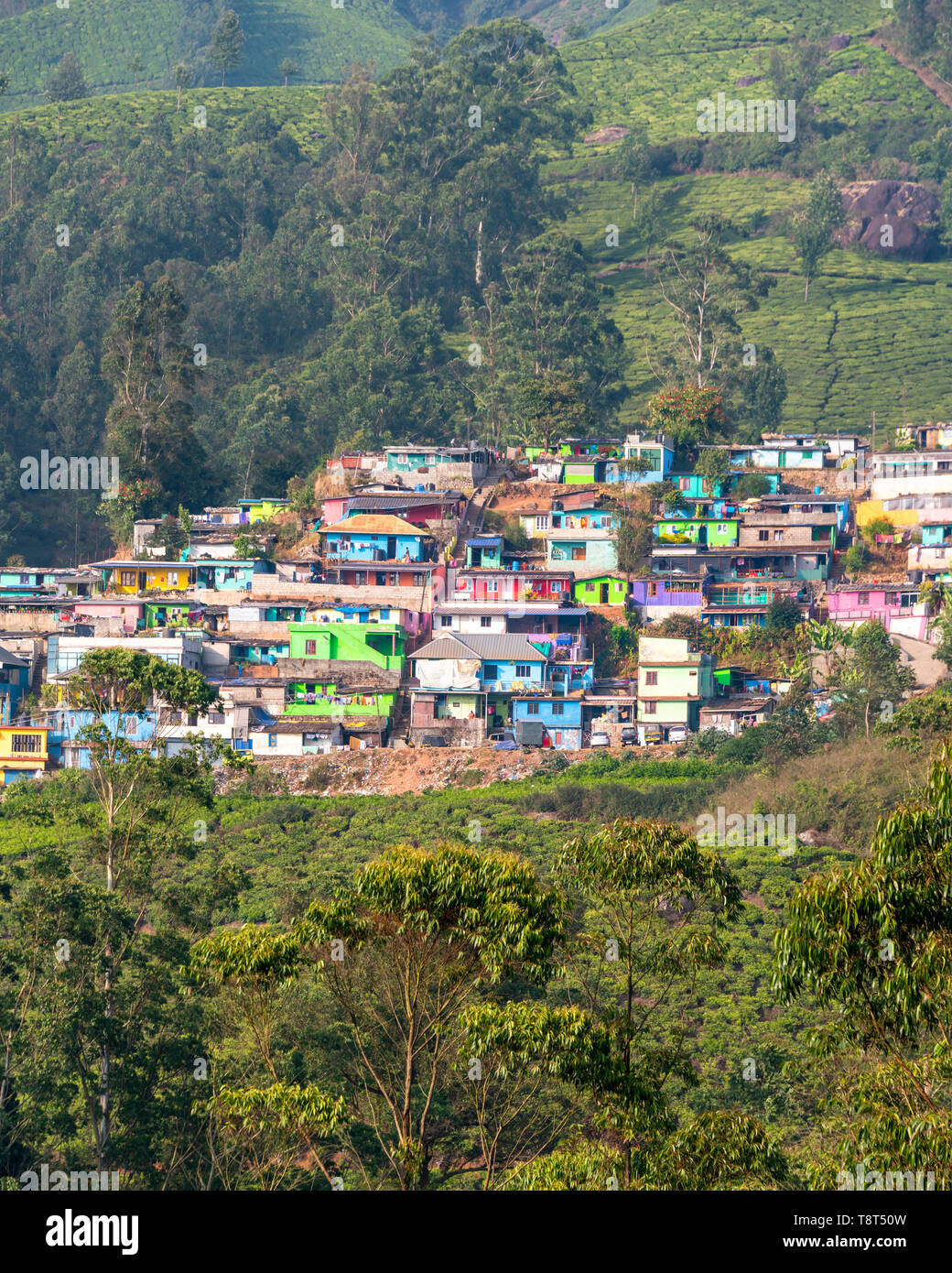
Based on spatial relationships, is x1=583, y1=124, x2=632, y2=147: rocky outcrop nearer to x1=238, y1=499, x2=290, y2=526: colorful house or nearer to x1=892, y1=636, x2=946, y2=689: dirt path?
x1=238, y1=499, x2=290, y2=526: colorful house

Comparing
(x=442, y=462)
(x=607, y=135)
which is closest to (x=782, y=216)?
(x=607, y=135)

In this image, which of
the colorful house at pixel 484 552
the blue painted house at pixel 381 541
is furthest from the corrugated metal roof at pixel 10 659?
the colorful house at pixel 484 552

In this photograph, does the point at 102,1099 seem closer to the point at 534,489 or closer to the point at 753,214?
the point at 534,489

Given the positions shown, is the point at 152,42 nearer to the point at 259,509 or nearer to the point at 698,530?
the point at 259,509

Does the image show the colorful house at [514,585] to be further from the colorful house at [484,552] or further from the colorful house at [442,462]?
the colorful house at [442,462]

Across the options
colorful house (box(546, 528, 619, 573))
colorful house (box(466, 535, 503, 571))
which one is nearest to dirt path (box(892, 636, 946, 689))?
colorful house (box(546, 528, 619, 573))

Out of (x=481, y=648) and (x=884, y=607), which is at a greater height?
(x=884, y=607)
